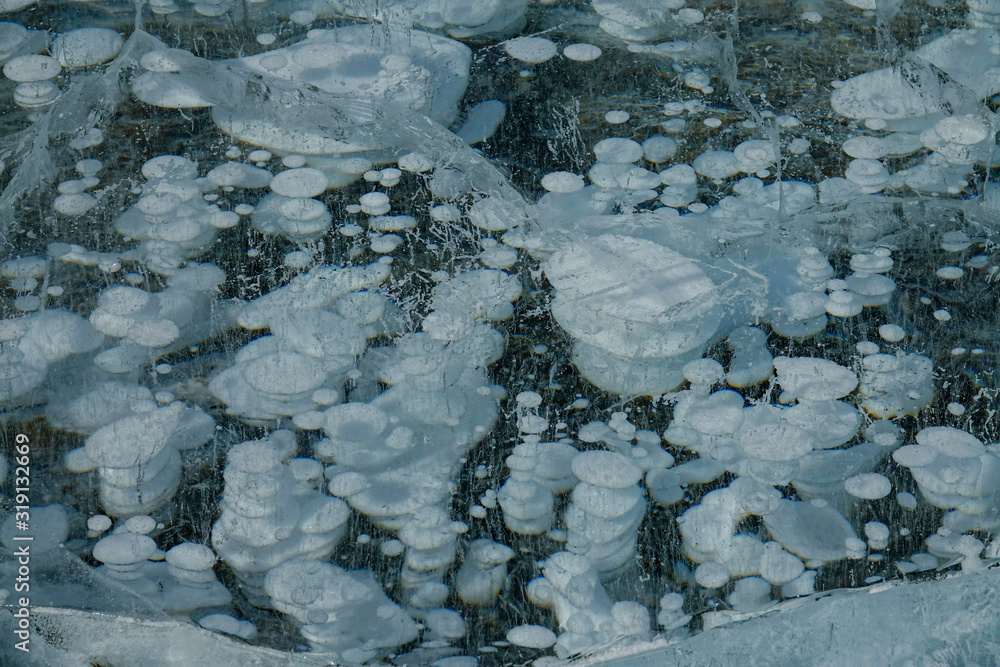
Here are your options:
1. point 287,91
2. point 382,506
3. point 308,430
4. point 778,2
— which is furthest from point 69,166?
point 778,2

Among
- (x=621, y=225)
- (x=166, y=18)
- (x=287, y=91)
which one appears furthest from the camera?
(x=166, y=18)

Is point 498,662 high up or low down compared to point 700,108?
down

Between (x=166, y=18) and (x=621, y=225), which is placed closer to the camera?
(x=621, y=225)

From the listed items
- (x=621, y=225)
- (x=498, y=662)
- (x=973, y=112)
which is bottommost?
(x=498, y=662)

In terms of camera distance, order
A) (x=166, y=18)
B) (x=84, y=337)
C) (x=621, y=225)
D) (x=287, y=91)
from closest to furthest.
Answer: (x=84, y=337)
(x=621, y=225)
(x=287, y=91)
(x=166, y=18)

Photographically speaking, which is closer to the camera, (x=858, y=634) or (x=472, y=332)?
(x=858, y=634)

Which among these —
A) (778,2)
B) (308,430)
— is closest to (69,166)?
(308,430)

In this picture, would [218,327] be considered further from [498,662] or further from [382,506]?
[498,662]

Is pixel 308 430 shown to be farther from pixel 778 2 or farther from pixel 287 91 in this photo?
pixel 778 2
